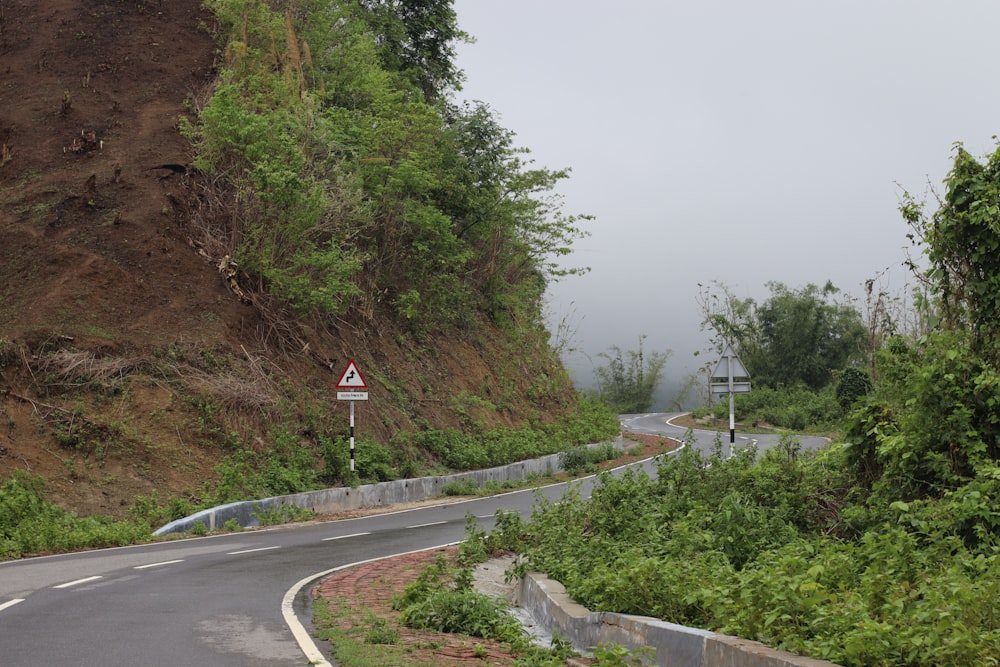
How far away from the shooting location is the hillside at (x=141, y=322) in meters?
21.1

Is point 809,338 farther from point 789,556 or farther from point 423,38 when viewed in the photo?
point 789,556

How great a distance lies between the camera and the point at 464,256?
3553 cm

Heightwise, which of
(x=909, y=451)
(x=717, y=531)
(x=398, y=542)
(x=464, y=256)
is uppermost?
(x=464, y=256)

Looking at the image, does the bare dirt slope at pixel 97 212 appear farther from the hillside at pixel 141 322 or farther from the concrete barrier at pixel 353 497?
the concrete barrier at pixel 353 497

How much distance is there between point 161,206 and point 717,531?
879 inches

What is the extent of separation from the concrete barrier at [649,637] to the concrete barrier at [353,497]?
10052 mm

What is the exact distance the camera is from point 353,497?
900 inches

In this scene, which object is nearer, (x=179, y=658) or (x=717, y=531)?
(x=179, y=658)

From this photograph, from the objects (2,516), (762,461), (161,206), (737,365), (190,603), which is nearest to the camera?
(190,603)

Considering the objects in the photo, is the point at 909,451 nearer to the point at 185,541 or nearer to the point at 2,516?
the point at 185,541

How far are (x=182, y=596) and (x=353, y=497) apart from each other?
12.2m

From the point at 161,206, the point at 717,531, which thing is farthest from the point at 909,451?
the point at 161,206

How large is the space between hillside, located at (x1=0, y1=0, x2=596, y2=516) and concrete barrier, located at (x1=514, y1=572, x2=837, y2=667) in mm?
12209

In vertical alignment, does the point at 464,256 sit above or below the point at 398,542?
above
